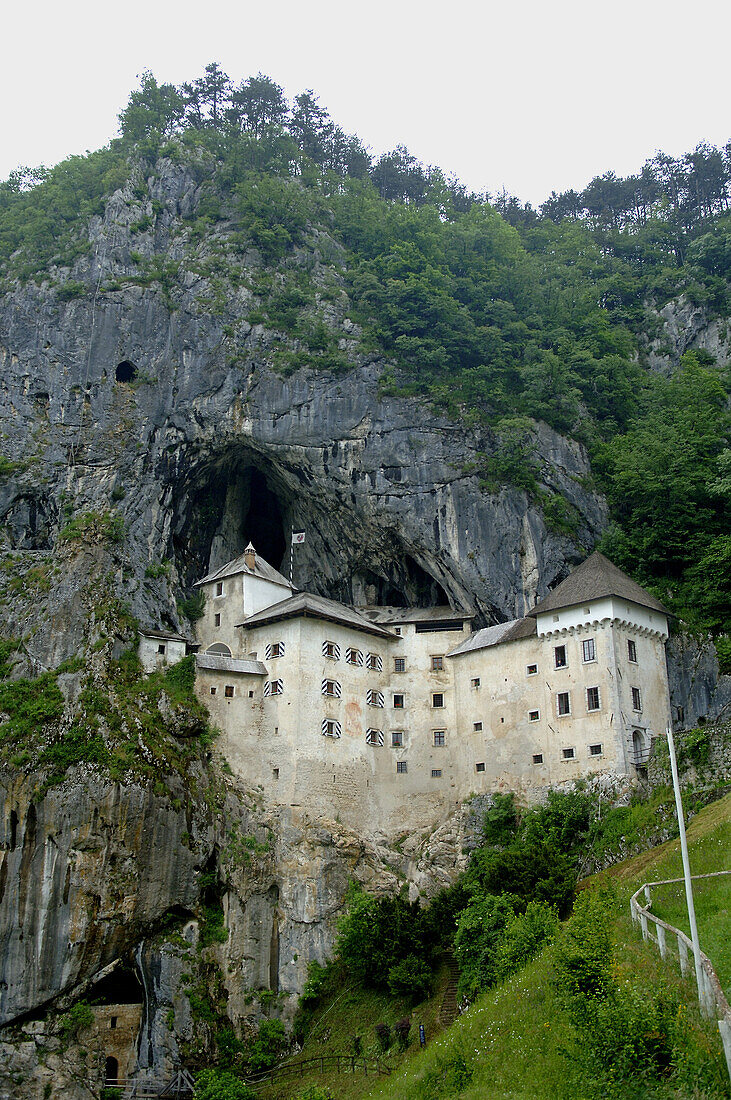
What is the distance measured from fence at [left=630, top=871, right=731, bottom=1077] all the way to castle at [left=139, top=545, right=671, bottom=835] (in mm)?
18420

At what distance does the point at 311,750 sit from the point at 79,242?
35391 mm

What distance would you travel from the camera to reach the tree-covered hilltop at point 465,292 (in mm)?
51438

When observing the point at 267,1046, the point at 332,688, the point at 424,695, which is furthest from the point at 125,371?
the point at 267,1046

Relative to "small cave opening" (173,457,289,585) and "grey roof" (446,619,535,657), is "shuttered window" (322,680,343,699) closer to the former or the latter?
"grey roof" (446,619,535,657)

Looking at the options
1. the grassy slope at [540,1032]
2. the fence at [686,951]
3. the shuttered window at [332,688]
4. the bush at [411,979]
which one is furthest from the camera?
the shuttered window at [332,688]

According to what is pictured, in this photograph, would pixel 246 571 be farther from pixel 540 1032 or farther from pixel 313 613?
pixel 540 1032

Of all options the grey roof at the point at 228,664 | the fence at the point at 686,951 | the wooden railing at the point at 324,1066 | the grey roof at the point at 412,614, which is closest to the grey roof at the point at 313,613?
the grey roof at the point at 412,614

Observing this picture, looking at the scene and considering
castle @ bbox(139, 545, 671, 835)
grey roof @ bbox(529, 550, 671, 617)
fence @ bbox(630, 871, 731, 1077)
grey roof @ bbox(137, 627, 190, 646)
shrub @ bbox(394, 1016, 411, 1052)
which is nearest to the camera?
fence @ bbox(630, 871, 731, 1077)

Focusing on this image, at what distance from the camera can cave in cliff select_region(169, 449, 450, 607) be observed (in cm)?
5478

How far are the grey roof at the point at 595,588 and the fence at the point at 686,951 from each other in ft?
67.8

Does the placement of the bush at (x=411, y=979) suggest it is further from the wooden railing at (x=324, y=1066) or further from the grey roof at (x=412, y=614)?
the grey roof at (x=412, y=614)

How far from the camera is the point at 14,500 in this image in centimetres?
5325

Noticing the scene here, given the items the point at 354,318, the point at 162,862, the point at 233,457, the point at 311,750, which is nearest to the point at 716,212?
the point at 354,318

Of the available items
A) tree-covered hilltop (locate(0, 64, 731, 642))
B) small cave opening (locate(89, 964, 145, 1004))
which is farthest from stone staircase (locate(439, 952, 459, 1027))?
tree-covered hilltop (locate(0, 64, 731, 642))
